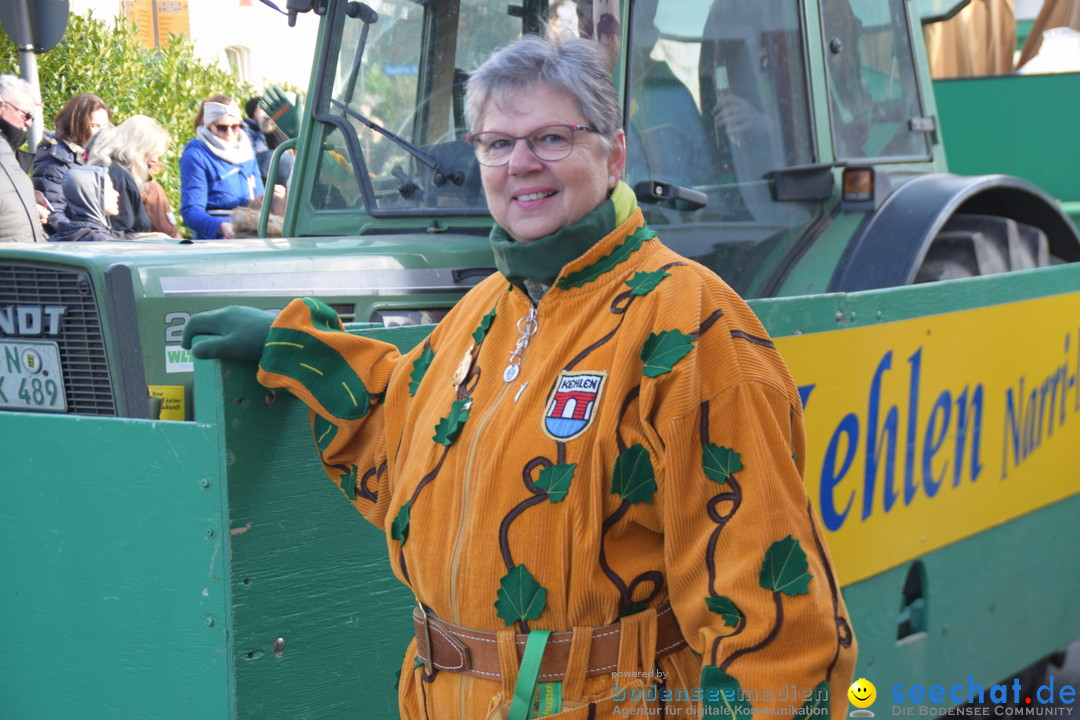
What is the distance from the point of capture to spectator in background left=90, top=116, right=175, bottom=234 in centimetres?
668

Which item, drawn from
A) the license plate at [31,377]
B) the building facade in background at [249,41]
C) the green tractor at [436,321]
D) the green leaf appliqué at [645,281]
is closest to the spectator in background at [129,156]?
the green tractor at [436,321]

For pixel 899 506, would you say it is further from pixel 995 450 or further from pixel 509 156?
pixel 509 156

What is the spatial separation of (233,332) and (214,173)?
14.1 ft

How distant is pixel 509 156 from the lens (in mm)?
1835

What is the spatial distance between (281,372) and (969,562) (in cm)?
235

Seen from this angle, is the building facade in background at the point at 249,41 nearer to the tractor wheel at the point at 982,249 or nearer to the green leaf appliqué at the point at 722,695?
the tractor wheel at the point at 982,249

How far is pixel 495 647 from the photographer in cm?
175

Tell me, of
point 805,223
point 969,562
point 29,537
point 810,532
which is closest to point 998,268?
point 805,223

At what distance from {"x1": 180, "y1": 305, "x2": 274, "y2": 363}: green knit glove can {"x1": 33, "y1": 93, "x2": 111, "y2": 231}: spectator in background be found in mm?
5136

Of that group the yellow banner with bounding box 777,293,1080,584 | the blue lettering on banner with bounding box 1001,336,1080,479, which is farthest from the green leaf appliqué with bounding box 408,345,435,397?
the blue lettering on banner with bounding box 1001,336,1080,479

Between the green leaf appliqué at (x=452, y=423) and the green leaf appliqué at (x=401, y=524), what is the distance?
Answer: 4.6 inches

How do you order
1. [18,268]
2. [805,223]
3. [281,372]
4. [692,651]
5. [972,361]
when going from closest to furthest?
[692,651] < [281,372] < [18,268] < [972,361] < [805,223]

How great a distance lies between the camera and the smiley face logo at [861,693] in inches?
125

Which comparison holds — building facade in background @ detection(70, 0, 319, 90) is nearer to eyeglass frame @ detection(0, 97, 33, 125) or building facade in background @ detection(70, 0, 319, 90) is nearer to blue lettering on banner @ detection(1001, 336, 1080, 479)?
eyeglass frame @ detection(0, 97, 33, 125)
